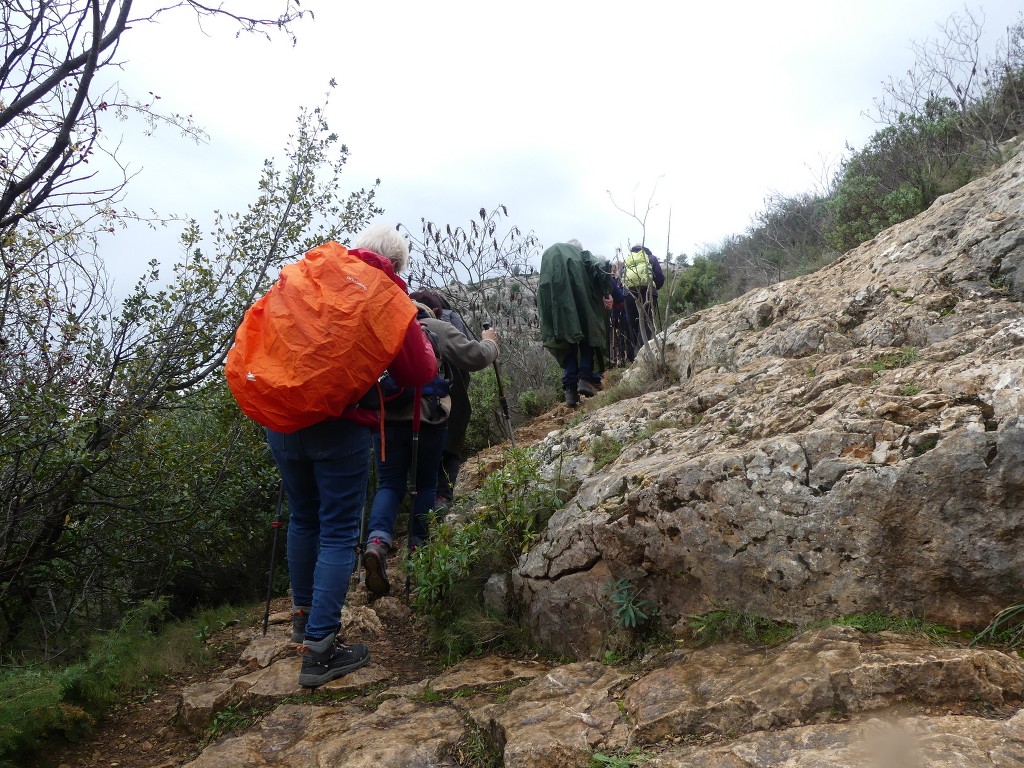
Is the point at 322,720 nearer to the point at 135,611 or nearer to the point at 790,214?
the point at 135,611

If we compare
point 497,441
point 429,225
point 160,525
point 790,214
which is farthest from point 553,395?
point 790,214

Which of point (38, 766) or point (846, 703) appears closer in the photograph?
point (846, 703)

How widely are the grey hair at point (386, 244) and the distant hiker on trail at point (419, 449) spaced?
1.53 feet

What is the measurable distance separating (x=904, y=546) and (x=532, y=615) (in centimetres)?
156

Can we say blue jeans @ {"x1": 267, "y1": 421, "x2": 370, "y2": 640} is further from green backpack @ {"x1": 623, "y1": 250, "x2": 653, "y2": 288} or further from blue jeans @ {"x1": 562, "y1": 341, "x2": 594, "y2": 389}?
green backpack @ {"x1": 623, "y1": 250, "x2": 653, "y2": 288}

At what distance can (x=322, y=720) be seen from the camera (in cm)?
286

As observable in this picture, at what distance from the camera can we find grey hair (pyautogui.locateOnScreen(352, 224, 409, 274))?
3.54m

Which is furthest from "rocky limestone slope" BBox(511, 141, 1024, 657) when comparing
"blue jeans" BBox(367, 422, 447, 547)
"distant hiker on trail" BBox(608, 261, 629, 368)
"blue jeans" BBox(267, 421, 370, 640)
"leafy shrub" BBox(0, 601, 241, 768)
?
"distant hiker on trail" BBox(608, 261, 629, 368)

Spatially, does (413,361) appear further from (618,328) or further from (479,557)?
(618,328)

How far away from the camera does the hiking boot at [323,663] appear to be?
3115 millimetres

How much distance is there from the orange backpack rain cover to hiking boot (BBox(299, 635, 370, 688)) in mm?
973

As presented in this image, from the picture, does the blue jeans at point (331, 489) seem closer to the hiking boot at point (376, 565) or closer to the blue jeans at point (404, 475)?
the hiking boot at point (376, 565)

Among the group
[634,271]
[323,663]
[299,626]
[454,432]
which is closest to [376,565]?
[299,626]

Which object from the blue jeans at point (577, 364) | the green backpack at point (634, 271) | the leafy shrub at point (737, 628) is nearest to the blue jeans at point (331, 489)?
the leafy shrub at point (737, 628)
